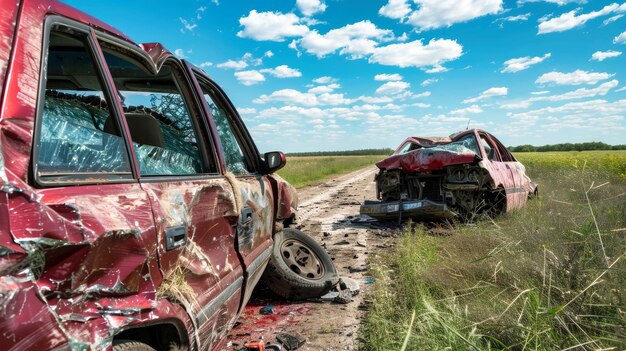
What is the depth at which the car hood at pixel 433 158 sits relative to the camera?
7496 millimetres

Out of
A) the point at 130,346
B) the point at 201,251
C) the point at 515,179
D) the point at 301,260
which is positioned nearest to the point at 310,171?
the point at 515,179

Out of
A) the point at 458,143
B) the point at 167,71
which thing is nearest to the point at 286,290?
the point at 167,71

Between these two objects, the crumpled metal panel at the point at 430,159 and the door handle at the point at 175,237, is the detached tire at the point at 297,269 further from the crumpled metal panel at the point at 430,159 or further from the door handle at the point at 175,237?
the crumpled metal panel at the point at 430,159

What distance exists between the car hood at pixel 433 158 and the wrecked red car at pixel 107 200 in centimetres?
533

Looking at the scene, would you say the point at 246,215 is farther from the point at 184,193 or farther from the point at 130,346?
the point at 130,346

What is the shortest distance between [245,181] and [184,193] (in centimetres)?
113

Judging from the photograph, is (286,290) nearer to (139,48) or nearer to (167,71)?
(167,71)

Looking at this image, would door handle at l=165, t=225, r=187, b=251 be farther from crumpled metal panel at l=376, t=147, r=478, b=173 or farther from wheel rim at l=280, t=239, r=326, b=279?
crumpled metal panel at l=376, t=147, r=478, b=173

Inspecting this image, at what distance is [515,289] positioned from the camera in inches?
140

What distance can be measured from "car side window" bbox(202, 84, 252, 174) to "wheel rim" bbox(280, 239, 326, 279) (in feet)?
3.69

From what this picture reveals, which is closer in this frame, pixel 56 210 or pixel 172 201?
pixel 56 210

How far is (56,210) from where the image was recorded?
1.27 metres

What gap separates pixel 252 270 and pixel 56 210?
1.92 meters

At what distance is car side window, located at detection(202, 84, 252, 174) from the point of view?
3.25m
